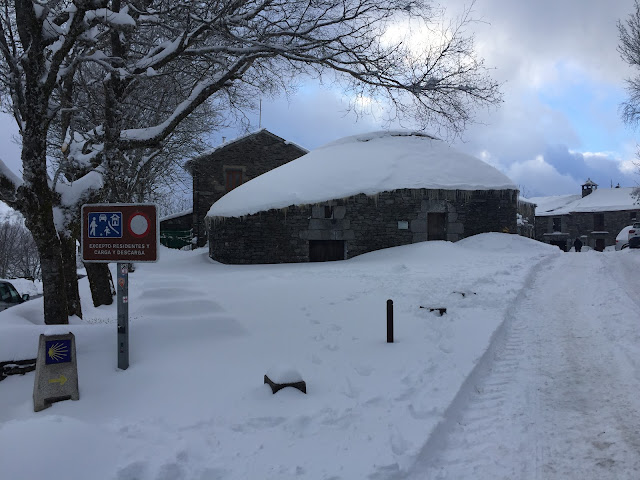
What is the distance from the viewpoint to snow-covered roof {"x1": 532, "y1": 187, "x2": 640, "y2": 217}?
45.2m

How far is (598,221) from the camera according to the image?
151 ft

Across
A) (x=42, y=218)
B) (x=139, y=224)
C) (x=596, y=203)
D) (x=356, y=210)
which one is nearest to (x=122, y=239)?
(x=139, y=224)

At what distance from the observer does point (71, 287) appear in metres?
7.64

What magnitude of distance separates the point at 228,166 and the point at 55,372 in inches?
968

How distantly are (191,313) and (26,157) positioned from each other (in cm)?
333

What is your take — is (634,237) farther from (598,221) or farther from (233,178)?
(598,221)

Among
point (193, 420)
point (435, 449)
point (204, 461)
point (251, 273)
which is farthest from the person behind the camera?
point (251, 273)

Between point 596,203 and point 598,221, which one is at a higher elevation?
point 596,203

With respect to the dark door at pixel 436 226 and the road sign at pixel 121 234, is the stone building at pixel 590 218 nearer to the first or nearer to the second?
the dark door at pixel 436 226

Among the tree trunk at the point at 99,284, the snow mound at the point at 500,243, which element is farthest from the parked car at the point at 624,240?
the tree trunk at the point at 99,284

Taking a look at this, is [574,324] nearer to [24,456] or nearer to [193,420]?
[193,420]

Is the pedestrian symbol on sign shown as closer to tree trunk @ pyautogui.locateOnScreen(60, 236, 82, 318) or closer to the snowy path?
tree trunk @ pyautogui.locateOnScreen(60, 236, 82, 318)

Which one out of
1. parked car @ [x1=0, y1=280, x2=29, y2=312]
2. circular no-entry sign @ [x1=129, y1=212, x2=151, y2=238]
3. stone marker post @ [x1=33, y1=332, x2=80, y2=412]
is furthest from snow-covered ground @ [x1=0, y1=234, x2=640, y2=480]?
parked car @ [x1=0, y1=280, x2=29, y2=312]

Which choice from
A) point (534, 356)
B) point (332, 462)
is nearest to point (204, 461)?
point (332, 462)
